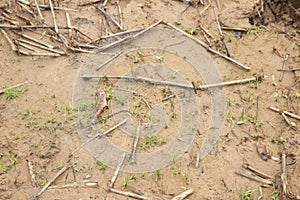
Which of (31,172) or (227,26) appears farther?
(227,26)

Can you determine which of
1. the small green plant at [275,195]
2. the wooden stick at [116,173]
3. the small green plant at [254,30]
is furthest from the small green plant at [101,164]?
the small green plant at [254,30]

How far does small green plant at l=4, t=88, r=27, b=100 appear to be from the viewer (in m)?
4.45

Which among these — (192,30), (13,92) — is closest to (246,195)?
(192,30)

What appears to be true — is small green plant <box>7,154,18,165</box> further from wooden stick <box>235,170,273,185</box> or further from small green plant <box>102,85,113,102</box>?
wooden stick <box>235,170,273,185</box>

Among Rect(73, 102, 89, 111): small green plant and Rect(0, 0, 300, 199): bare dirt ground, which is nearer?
Rect(0, 0, 300, 199): bare dirt ground

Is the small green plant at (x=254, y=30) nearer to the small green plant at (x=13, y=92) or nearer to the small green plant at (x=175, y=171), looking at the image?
the small green plant at (x=175, y=171)

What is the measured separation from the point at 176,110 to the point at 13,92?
1.79 meters

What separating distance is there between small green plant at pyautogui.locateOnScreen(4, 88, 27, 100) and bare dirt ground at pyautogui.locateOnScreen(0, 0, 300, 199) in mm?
12

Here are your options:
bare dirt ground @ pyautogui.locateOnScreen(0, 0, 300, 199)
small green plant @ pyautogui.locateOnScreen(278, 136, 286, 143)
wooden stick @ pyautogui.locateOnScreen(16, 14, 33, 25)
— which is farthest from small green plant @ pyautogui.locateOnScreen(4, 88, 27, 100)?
small green plant @ pyautogui.locateOnScreen(278, 136, 286, 143)

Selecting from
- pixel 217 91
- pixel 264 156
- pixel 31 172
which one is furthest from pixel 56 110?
pixel 264 156

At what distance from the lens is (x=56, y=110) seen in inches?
172

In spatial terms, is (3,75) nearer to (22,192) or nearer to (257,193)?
(22,192)

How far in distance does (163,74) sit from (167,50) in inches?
14.9

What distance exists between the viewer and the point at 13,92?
4.47 meters
